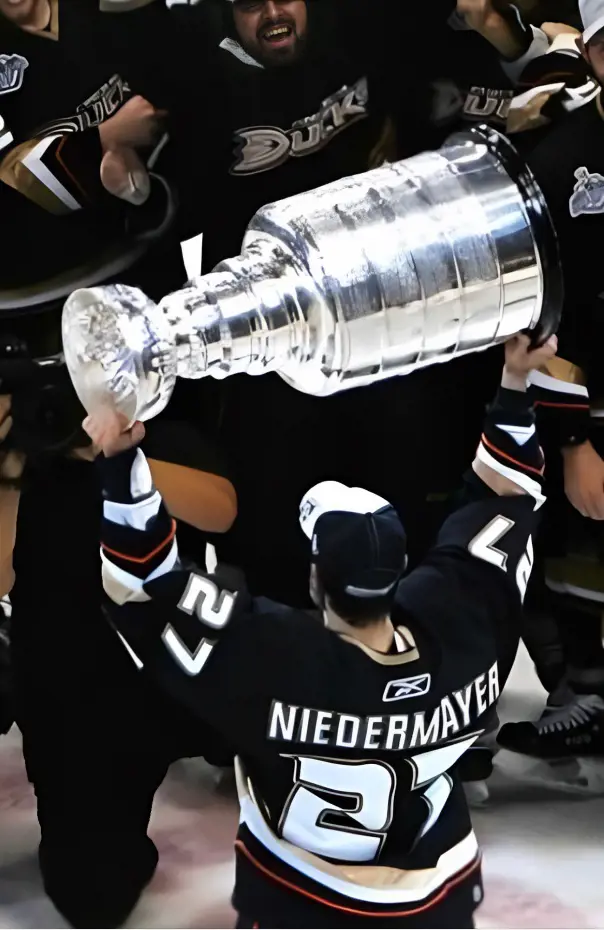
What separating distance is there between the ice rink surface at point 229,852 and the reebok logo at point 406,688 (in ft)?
0.40

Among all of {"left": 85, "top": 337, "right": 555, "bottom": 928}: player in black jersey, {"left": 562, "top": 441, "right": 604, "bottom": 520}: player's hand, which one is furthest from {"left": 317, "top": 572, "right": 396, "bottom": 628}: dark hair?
{"left": 562, "top": 441, "right": 604, "bottom": 520}: player's hand

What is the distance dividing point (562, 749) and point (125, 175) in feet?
2.09

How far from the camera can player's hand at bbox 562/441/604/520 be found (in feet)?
2.92

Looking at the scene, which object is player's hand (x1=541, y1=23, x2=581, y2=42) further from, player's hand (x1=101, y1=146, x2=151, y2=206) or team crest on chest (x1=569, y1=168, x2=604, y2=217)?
player's hand (x1=101, y1=146, x2=151, y2=206)

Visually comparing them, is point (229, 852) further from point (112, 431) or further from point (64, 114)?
point (64, 114)

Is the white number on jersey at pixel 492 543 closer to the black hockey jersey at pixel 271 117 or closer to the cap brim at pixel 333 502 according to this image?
A: the cap brim at pixel 333 502

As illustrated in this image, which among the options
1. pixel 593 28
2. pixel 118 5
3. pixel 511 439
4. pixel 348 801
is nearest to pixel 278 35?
pixel 118 5

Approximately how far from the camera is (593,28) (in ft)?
2.71

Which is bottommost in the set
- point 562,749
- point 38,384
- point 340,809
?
point 562,749

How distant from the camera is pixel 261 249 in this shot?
0.70 metres

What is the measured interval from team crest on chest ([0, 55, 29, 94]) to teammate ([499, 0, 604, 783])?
0.41 m

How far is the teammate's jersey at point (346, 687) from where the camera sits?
75cm

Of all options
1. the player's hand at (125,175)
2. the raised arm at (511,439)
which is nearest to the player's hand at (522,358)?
the raised arm at (511,439)

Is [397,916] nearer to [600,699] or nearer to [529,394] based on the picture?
[600,699]
